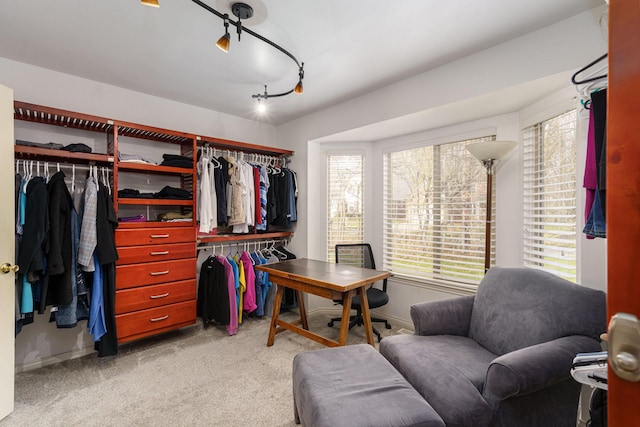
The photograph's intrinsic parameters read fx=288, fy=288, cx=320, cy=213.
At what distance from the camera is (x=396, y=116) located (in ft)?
9.35

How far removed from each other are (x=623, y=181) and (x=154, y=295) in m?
3.20

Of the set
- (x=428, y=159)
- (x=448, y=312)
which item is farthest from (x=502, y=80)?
(x=448, y=312)

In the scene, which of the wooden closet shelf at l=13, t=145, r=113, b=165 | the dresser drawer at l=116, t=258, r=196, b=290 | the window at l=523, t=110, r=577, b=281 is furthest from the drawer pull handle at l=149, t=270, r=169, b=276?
the window at l=523, t=110, r=577, b=281

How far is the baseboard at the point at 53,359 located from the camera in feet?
8.11

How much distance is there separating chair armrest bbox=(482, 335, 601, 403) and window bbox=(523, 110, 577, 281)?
3.10 feet

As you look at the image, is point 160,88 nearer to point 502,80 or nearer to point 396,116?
point 396,116

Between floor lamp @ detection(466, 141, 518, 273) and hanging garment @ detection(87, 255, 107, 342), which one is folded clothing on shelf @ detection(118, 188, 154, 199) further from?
floor lamp @ detection(466, 141, 518, 273)

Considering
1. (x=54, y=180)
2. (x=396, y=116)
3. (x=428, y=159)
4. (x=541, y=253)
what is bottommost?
(x=541, y=253)

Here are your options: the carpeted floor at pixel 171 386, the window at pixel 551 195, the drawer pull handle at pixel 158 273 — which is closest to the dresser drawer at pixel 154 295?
the drawer pull handle at pixel 158 273

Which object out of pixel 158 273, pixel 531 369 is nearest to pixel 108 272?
pixel 158 273

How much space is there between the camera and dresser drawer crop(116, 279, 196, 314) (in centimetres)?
258

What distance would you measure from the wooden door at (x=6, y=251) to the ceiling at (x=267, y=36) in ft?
2.12

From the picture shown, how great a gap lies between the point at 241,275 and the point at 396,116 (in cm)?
242

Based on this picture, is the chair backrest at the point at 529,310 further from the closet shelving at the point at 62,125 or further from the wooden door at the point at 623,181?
the closet shelving at the point at 62,125
